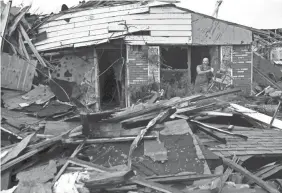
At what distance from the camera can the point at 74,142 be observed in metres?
6.50

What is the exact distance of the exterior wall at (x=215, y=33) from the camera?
1272cm

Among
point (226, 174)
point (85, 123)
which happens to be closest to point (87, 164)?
point (85, 123)

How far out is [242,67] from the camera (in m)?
13.0

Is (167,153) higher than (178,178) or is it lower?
higher

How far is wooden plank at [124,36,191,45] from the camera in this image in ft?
41.0

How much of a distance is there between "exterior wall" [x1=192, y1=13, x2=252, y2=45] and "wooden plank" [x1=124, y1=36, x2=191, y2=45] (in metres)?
0.37

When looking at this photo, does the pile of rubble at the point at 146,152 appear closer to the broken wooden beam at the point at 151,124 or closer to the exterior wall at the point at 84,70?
the broken wooden beam at the point at 151,124

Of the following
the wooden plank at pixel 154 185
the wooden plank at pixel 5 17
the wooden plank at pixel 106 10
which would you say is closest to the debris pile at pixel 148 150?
the wooden plank at pixel 154 185

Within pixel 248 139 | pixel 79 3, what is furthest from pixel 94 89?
pixel 248 139

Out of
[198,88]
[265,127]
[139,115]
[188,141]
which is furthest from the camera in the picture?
[198,88]

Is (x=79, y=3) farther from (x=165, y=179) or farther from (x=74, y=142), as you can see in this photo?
(x=165, y=179)

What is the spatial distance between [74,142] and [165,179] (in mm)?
1950

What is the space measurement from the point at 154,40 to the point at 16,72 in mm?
4869

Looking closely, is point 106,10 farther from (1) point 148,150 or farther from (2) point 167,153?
(2) point 167,153
